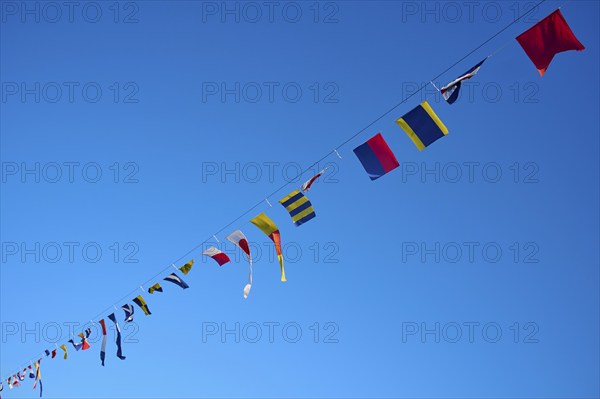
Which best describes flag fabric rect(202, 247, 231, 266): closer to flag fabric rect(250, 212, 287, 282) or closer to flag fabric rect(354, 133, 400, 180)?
flag fabric rect(250, 212, 287, 282)

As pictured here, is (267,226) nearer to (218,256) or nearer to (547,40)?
(218,256)

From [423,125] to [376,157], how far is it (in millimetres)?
845

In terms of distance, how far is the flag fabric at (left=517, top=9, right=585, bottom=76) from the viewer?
7.62 m

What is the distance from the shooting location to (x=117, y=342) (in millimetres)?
13805

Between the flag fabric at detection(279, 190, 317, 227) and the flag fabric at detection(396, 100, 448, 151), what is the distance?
204cm

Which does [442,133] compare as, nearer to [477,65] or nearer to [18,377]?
[477,65]

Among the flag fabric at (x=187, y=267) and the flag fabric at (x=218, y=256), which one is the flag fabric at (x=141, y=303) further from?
the flag fabric at (x=218, y=256)

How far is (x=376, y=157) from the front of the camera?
947 centimetres

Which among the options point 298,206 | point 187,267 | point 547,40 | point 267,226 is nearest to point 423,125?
point 547,40

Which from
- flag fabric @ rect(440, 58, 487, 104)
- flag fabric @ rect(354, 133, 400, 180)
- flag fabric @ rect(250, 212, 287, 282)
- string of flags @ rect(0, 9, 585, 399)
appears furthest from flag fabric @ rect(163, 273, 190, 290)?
flag fabric @ rect(440, 58, 487, 104)

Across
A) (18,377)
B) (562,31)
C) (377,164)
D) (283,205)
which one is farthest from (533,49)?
(18,377)

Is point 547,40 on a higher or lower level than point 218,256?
lower

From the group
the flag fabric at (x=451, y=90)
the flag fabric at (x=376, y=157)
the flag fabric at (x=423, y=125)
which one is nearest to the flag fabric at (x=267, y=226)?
the flag fabric at (x=376, y=157)

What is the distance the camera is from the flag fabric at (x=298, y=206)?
10.4m
